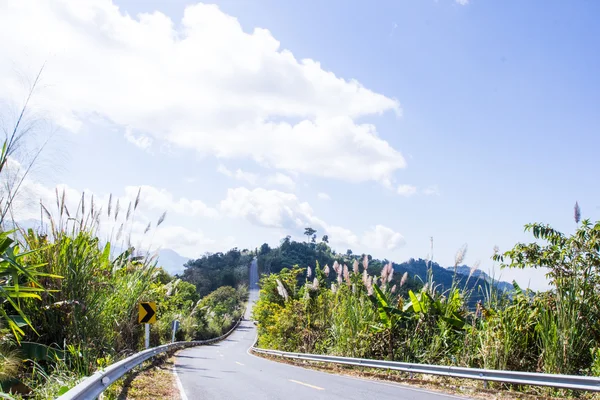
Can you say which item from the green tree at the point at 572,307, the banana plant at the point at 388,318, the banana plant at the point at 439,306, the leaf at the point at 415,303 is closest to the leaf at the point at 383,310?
the banana plant at the point at 388,318

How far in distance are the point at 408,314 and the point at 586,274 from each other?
5226mm

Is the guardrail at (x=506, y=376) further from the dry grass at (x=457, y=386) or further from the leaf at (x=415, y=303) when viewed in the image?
the leaf at (x=415, y=303)

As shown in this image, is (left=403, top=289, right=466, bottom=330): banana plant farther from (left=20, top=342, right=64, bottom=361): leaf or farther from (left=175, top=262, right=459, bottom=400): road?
(left=20, top=342, right=64, bottom=361): leaf

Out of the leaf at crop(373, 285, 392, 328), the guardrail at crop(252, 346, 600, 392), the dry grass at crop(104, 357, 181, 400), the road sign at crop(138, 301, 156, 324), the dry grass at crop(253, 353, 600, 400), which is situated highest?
the leaf at crop(373, 285, 392, 328)

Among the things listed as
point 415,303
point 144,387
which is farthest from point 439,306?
point 144,387

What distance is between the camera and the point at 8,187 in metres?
5.29

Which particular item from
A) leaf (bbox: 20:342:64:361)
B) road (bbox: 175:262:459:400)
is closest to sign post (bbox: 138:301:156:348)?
road (bbox: 175:262:459:400)

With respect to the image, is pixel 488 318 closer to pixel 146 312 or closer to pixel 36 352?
pixel 146 312

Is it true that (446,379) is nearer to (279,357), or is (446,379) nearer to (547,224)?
(547,224)

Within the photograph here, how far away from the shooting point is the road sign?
12539 millimetres

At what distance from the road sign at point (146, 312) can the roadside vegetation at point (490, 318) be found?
5.94 m

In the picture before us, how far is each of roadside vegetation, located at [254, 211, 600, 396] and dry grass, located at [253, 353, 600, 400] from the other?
18.0 inches

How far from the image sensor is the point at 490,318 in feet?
36.0

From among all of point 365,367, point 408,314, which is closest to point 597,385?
point 408,314
